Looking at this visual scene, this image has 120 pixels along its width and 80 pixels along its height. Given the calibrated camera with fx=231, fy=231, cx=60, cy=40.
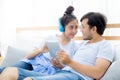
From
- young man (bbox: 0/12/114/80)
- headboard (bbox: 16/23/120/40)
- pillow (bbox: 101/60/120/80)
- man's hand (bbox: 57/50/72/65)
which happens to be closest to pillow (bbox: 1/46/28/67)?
headboard (bbox: 16/23/120/40)

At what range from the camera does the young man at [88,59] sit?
1.64 metres

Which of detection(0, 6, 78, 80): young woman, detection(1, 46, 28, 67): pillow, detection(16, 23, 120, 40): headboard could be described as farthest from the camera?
detection(1, 46, 28, 67): pillow

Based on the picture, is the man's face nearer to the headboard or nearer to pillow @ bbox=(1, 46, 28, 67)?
the headboard

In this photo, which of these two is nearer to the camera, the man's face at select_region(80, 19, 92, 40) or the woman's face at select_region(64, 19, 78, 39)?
the man's face at select_region(80, 19, 92, 40)

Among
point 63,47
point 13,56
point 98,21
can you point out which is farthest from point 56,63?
point 13,56

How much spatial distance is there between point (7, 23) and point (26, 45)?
876 millimetres

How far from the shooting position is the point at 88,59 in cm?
183

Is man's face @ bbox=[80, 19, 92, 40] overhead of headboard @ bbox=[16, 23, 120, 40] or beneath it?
overhead

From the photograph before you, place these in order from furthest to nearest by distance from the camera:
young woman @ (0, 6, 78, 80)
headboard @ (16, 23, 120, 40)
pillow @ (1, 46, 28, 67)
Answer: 1. pillow @ (1, 46, 28, 67)
2. headboard @ (16, 23, 120, 40)
3. young woman @ (0, 6, 78, 80)

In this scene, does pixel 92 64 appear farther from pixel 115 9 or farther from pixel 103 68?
pixel 115 9

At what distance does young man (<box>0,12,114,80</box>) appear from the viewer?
164 cm

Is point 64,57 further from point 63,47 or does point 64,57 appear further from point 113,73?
point 63,47

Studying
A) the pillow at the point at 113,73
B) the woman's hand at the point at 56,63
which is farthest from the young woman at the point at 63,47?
the pillow at the point at 113,73

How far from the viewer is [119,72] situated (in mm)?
1631
